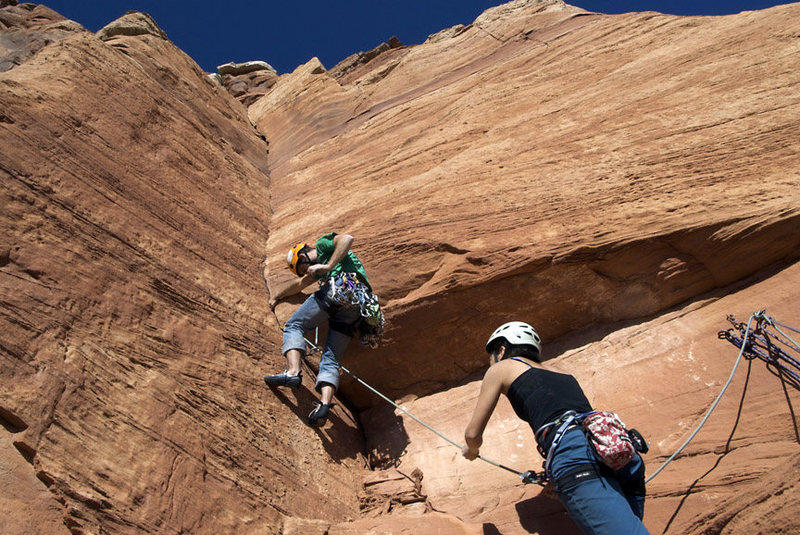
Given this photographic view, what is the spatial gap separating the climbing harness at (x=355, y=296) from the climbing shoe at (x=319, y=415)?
3.07 ft

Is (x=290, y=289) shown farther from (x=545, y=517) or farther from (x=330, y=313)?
(x=545, y=517)

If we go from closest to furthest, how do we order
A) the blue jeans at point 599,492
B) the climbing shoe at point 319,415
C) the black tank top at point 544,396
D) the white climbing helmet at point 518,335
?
the blue jeans at point 599,492 < the black tank top at point 544,396 < the white climbing helmet at point 518,335 < the climbing shoe at point 319,415

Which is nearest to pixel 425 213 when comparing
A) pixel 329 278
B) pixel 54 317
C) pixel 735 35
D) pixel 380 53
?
pixel 329 278

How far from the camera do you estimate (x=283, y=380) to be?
18.1 ft

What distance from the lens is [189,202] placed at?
7254mm

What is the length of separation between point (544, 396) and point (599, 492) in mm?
641

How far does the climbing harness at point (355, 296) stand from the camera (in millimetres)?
5754

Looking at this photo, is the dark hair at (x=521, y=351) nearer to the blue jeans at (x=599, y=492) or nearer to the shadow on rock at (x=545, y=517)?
the blue jeans at (x=599, y=492)

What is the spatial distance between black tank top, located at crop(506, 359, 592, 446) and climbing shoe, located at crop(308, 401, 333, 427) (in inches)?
87.3

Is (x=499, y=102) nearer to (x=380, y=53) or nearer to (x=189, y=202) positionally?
(x=189, y=202)

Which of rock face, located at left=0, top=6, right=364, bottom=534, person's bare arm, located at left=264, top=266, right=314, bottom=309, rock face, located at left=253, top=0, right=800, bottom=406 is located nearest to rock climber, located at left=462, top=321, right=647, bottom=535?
rock face, located at left=0, top=6, right=364, bottom=534

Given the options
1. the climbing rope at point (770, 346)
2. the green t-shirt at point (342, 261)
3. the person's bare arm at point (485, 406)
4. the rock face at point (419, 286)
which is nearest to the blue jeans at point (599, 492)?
the rock face at point (419, 286)

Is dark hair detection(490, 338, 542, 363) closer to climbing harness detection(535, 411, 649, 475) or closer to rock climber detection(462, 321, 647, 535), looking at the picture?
rock climber detection(462, 321, 647, 535)

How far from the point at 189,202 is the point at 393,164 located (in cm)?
294
